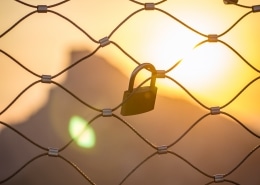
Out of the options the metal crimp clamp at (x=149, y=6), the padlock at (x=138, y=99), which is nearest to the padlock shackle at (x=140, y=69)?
the padlock at (x=138, y=99)

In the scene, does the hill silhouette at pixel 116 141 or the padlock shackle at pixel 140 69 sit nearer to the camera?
the padlock shackle at pixel 140 69

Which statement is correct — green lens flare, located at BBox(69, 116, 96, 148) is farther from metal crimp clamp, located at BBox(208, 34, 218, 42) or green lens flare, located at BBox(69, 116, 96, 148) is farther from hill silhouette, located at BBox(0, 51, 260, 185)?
metal crimp clamp, located at BBox(208, 34, 218, 42)

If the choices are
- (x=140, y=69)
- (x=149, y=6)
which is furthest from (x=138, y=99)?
(x=149, y=6)

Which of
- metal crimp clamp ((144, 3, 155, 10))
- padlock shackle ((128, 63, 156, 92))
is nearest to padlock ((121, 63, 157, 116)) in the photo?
padlock shackle ((128, 63, 156, 92))

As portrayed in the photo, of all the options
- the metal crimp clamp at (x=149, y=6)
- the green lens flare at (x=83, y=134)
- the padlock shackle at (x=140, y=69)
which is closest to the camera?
the padlock shackle at (x=140, y=69)

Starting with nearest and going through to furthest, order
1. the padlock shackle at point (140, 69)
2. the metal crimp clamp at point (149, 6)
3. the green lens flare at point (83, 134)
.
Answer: the padlock shackle at point (140, 69) → the metal crimp clamp at point (149, 6) → the green lens flare at point (83, 134)

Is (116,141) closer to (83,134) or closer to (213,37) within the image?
(83,134)

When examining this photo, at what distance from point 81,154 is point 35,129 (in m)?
0.12

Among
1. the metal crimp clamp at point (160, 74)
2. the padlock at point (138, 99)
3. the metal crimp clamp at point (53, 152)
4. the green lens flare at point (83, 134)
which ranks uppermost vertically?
the metal crimp clamp at point (160, 74)

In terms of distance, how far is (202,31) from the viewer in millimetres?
891

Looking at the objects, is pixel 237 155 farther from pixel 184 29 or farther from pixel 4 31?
pixel 4 31

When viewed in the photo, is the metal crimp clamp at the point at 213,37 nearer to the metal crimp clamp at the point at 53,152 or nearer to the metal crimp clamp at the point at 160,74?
the metal crimp clamp at the point at 160,74

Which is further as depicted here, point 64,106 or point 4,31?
point 64,106

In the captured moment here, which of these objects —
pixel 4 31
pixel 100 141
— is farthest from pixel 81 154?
pixel 4 31
